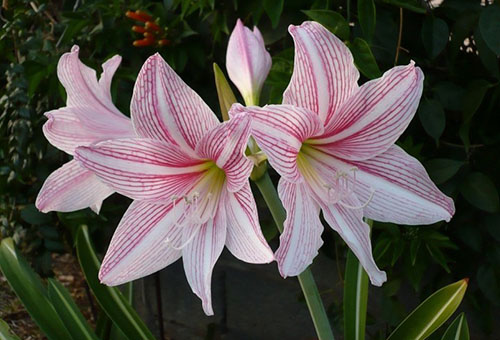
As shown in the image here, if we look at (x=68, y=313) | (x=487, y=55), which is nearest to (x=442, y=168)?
(x=487, y=55)

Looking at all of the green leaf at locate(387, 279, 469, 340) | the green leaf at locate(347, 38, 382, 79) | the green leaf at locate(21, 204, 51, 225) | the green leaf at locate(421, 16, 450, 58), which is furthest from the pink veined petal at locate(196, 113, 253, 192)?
the green leaf at locate(21, 204, 51, 225)

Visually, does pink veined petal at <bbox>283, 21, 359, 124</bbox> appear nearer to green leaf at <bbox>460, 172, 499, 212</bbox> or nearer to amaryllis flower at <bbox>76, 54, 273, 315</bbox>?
amaryllis flower at <bbox>76, 54, 273, 315</bbox>

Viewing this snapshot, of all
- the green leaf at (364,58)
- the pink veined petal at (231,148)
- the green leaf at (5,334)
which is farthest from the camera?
the green leaf at (5,334)

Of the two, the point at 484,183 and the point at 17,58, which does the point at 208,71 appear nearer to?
the point at 17,58

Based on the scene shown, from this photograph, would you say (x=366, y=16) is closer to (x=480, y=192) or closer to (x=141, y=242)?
(x=480, y=192)

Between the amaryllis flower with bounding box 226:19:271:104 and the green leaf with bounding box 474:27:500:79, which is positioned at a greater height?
the amaryllis flower with bounding box 226:19:271:104

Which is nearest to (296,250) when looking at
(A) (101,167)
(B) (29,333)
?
(A) (101,167)

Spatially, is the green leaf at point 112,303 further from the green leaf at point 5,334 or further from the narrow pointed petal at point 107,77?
the narrow pointed petal at point 107,77

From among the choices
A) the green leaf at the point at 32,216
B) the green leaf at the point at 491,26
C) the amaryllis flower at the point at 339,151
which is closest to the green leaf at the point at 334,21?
the green leaf at the point at 491,26
